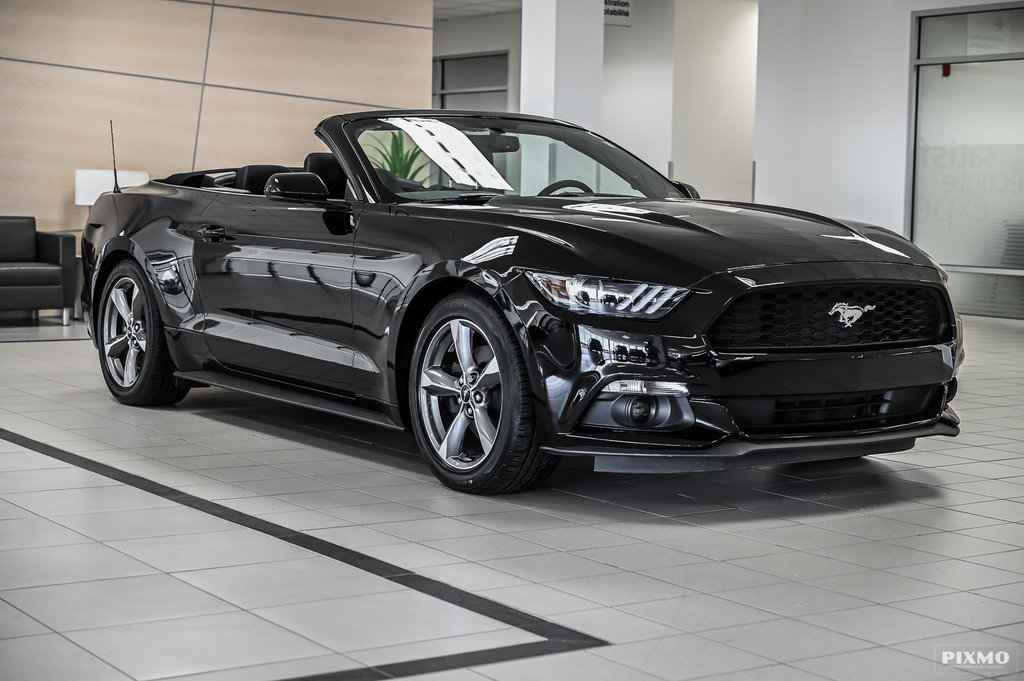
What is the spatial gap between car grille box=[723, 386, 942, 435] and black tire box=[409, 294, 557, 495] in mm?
667

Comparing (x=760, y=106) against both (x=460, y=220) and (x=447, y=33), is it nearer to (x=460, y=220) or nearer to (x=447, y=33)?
(x=447, y=33)

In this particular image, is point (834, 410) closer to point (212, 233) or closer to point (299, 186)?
point (299, 186)

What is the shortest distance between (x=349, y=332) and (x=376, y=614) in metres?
1.88

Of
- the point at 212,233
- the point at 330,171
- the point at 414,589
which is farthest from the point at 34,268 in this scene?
the point at 414,589

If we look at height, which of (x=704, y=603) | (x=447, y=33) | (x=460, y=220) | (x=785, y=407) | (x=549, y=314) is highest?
(x=447, y=33)

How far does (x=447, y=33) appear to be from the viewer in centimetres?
2178

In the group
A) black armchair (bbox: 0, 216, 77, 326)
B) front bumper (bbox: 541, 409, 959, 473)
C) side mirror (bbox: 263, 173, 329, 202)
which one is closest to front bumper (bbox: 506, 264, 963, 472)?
front bumper (bbox: 541, 409, 959, 473)

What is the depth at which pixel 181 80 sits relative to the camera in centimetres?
1215

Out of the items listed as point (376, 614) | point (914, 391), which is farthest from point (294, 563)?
point (914, 391)

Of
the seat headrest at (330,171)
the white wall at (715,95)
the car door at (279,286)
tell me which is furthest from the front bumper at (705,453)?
the white wall at (715,95)

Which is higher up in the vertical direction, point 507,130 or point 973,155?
point 973,155

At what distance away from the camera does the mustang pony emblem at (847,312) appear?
167 inches

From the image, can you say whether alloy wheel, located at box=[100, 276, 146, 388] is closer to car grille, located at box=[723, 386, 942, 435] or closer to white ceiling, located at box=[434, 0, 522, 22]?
car grille, located at box=[723, 386, 942, 435]

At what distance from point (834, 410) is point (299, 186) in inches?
84.5
